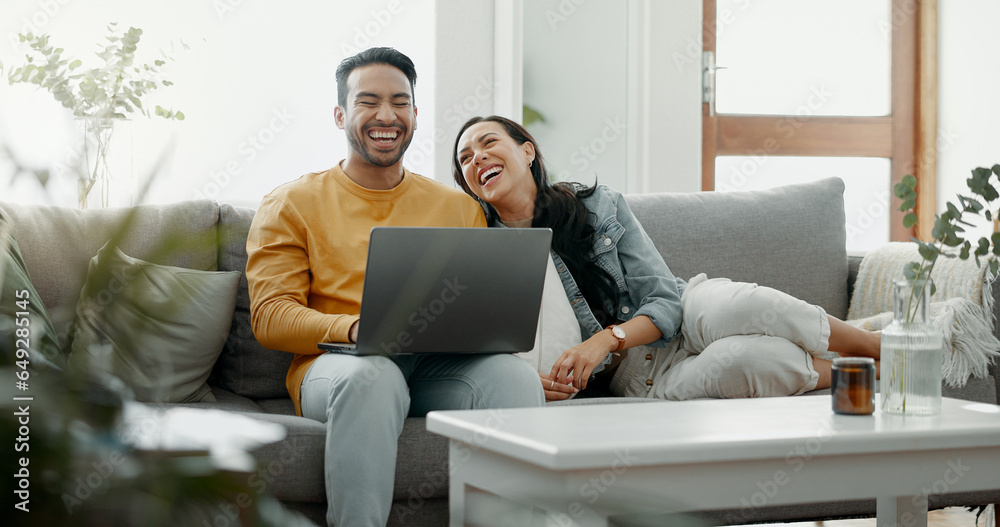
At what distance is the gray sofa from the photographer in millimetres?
1608

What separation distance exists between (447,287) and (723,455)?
0.59 meters

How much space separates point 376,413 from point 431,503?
253 millimetres

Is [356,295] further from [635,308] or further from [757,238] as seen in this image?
[757,238]

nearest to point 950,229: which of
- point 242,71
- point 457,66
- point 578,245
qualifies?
point 578,245

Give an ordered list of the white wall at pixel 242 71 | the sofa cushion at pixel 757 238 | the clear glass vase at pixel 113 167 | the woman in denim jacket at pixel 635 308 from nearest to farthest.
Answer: the woman in denim jacket at pixel 635 308 → the sofa cushion at pixel 757 238 → the clear glass vase at pixel 113 167 → the white wall at pixel 242 71

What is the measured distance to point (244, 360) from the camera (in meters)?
2.02

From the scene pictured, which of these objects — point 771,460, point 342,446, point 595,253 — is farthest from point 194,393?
point 771,460

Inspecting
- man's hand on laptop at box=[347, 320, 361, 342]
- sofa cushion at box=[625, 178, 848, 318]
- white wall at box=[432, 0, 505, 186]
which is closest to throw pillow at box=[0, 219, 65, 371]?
man's hand on laptop at box=[347, 320, 361, 342]

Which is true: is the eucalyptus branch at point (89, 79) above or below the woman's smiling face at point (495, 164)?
above

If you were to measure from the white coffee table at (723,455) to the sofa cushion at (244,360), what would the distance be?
2.96 ft

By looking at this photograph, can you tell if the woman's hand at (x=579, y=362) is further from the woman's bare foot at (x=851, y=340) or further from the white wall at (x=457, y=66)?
the white wall at (x=457, y=66)

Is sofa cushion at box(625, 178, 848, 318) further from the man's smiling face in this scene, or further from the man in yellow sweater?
the man's smiling face

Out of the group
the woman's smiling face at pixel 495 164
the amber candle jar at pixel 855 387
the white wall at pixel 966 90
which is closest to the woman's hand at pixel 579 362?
the woman's smiling face at pixel 495 164

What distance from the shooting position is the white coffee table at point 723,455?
1.05 metres
